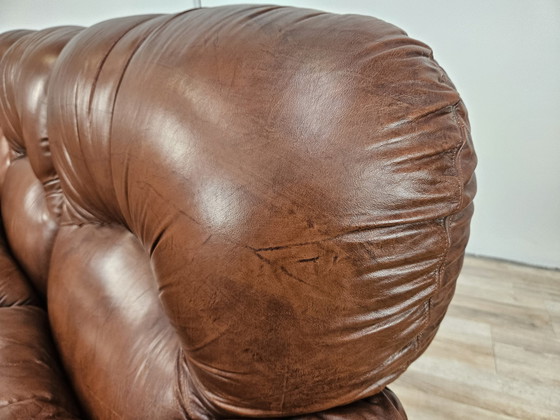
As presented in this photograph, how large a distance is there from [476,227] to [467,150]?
72.9 inches

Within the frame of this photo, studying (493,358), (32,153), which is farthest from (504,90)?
(32,153)

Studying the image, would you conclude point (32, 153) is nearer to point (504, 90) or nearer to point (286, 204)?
point (286, 204)

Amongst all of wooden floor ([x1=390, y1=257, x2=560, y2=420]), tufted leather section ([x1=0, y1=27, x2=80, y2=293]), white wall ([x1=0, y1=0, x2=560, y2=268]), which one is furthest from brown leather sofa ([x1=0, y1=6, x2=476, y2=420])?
white wall ([x1=0, y1=0, x2=560, y2=268])

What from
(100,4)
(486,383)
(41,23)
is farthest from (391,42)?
(41,23)

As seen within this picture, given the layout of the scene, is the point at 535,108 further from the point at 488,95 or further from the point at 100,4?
the point at 100,4

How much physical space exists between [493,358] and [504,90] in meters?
1.14

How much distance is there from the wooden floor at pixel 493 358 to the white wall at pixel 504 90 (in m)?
0.23

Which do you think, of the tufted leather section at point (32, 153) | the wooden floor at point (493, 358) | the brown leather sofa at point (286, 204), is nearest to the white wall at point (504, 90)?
the wooden floor at point (493, 358)

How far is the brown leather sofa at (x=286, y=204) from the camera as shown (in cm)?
31

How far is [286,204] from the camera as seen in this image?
1.05 ft

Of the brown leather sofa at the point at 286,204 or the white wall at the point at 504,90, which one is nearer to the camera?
the brown leather sofa at the point at 286,204

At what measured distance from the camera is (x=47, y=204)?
2.63 feet

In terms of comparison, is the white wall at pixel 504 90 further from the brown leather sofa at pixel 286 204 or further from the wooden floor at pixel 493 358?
the brown leather sofa at pixel 286 204

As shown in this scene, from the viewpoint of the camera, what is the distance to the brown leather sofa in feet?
1.03
